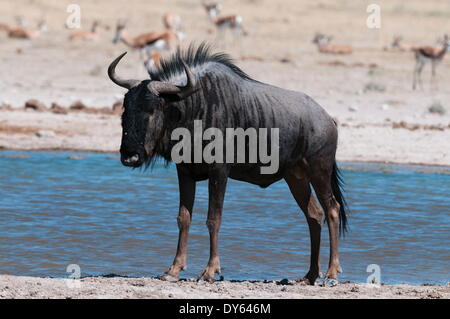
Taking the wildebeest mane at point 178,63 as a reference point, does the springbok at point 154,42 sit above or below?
below

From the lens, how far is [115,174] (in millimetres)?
11094

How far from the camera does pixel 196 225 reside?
27.2 feet

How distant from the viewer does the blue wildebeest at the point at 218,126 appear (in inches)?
226

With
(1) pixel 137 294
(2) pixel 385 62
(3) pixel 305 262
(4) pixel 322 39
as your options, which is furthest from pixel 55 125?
(4) pixel 322 39

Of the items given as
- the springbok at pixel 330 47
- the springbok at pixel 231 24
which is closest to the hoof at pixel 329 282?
the springbok at pixel 330 47

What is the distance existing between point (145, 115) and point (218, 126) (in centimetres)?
47

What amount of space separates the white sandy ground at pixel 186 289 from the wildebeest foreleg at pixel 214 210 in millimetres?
87

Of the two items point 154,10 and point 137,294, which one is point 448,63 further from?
point 137,294

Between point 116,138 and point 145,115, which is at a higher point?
point 145,115

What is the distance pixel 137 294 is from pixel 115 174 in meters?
5.83

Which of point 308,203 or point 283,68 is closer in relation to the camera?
point 308,203

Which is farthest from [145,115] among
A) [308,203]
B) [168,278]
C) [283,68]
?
[283,68]

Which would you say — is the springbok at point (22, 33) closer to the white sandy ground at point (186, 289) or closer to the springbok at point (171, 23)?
the springbok at point (171, 23)

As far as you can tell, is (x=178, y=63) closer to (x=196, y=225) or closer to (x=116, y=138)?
(x=196, y=225)
